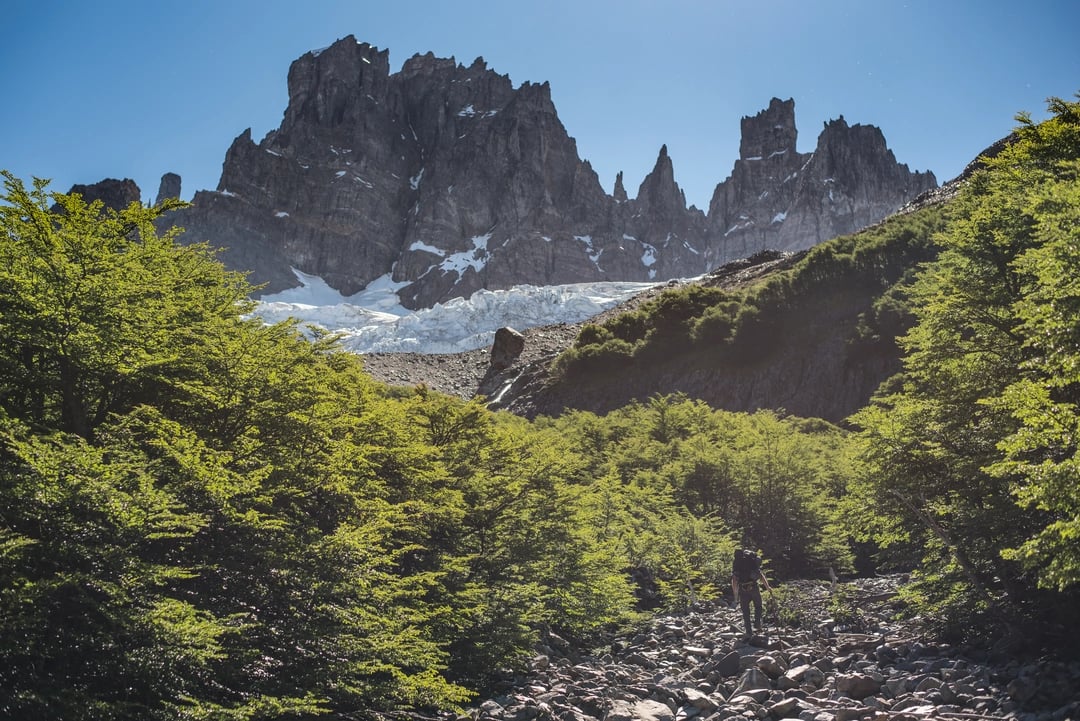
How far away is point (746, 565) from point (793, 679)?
3.10 meters

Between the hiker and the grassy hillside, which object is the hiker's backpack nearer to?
the hiker

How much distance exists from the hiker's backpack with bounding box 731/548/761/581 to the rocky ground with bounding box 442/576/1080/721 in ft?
3.41

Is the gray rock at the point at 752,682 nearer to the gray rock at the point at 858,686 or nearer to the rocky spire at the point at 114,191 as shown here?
the gray rock at the point at 858,686

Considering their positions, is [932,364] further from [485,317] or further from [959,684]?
[485,317]

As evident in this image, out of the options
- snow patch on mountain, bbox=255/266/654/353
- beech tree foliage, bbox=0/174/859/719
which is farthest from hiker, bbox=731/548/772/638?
snow patch on mountain, bbox=255/266/654/353

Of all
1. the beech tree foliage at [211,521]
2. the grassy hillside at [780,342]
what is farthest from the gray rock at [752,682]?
the grassy hillside at [780,342]

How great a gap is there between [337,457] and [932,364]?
962 cm

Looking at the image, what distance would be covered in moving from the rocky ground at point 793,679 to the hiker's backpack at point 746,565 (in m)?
1.04

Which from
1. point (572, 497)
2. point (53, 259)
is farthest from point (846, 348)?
point (53, 259)

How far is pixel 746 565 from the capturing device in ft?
42.8

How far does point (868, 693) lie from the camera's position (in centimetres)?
927

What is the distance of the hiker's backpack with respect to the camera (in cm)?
1299

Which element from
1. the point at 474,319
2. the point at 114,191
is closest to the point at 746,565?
the point at 474,319

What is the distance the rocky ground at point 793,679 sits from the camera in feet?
26.9
